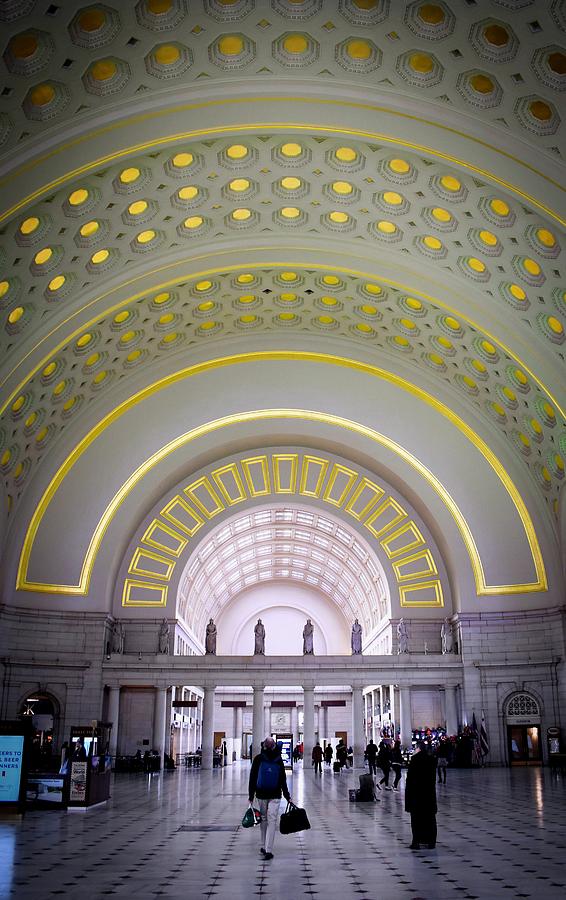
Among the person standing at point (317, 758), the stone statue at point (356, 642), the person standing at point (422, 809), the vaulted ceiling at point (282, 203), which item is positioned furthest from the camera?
the stone statue at point (356, 642)

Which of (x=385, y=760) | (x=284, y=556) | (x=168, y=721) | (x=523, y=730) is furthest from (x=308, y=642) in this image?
(x=284, y=556)

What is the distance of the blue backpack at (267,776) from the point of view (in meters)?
9.84

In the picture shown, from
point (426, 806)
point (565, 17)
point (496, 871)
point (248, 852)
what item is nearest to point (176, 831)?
point (248, 852)

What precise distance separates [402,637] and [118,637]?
11682 millimetres

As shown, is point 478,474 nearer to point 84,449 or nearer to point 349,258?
point 349,258

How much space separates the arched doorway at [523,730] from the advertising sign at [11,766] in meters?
21.3

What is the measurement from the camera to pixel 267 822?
397 inches

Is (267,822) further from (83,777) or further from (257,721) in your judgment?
(257,721)

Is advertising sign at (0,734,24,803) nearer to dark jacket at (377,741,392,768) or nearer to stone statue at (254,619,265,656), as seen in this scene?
dark jacket at (377,741,392,768)

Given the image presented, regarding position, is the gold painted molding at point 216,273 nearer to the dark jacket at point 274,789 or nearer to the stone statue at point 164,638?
the stone statue at point 164,638

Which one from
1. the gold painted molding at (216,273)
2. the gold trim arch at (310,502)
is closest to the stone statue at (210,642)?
the gold trim arch at (310,502)

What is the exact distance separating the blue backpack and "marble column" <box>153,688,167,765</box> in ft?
76.2

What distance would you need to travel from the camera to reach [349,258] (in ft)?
80.2

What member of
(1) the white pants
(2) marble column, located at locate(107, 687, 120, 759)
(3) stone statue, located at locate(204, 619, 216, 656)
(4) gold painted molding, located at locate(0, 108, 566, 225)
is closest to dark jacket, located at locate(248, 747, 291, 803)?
(1) the white pants
